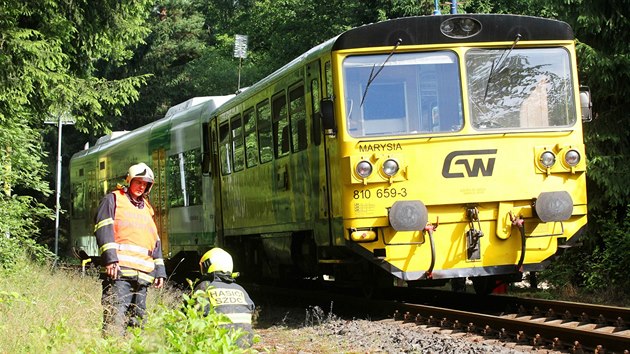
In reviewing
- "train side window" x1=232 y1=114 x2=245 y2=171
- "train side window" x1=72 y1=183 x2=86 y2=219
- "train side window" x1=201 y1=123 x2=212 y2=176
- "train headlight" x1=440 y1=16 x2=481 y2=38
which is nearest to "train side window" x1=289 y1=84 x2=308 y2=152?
"train headlight" x1=440 y1=16 x2=481 y2=38

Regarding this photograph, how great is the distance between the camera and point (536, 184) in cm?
1104

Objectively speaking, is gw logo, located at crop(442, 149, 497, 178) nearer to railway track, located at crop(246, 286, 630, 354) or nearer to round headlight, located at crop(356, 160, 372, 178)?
round headlight, located at crop(356, 160, 372, 178)

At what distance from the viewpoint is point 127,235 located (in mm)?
8586

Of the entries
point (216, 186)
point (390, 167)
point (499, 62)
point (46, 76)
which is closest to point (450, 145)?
point (390, 167)

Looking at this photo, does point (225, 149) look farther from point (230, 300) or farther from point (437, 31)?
point (230, 300)

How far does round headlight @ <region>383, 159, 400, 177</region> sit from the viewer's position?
10859 mm

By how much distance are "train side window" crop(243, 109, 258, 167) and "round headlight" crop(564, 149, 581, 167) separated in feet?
15.0

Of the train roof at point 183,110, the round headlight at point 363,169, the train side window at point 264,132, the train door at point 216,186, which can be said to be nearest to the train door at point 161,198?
the train roof at point 183,110

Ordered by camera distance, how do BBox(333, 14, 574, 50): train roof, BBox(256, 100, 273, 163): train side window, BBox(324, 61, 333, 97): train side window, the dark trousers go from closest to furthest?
1. the dark trousers
2. BBox(333, 14, 574, 50): train roof
3. BBox(324, 61, 333, 97): train side window
4. BBox(256, 100, 273, 163): train side window

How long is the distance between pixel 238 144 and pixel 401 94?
451cm

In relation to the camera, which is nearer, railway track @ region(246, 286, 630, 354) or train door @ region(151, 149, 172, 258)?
railway track @ region(246, 286, 630, 354)

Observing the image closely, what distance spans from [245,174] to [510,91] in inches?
184

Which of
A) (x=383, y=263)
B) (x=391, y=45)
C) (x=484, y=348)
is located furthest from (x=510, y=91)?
(x=484, y=348)

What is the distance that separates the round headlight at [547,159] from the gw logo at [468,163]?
490 mm
